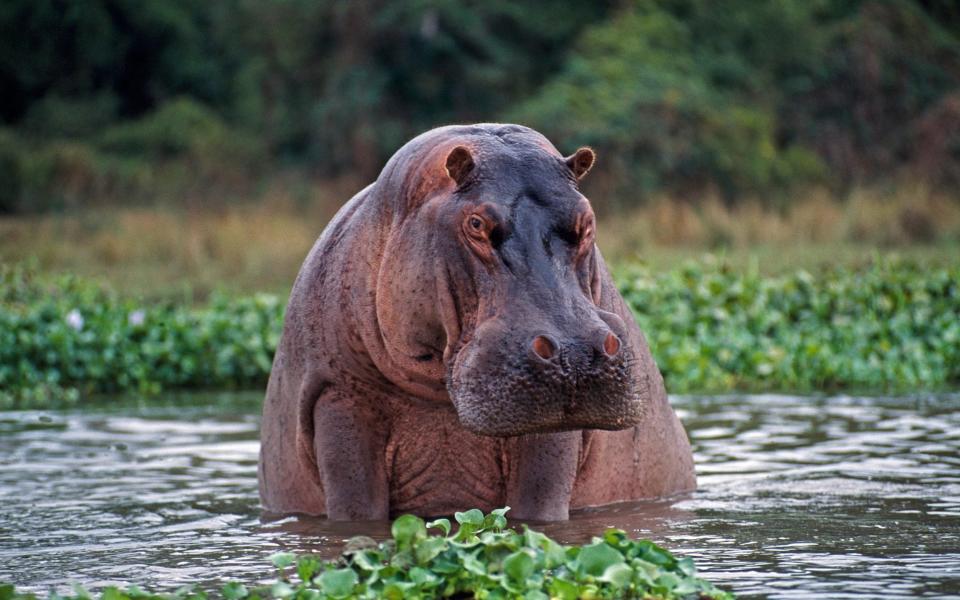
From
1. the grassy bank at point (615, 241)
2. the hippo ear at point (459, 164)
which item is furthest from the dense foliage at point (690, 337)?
the hippo ear at point (459, 164)

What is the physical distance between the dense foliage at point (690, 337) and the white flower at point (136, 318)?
2 cm

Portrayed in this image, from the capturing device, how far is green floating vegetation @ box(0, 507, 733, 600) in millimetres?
3695

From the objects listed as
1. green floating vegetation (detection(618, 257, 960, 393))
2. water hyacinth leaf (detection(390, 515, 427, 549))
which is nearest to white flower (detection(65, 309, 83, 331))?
green floating vegetation (detection(618, 257, 960, 393))

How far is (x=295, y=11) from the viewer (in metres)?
27.5

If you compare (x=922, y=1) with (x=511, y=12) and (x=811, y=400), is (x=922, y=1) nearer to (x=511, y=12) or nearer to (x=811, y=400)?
(x=511, y=12)

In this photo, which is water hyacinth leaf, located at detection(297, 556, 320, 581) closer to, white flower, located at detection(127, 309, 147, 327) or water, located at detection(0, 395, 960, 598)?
water, located at detection(0, 395, 960, 598)

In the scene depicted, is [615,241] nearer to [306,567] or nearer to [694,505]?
[694,505]

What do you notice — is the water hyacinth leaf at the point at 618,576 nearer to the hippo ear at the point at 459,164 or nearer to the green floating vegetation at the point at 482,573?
the green floating vegetation at the point at 482,573

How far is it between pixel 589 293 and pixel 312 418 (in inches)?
44.5

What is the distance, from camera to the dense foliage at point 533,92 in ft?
77.3

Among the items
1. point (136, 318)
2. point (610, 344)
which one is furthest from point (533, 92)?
point (610, 344)

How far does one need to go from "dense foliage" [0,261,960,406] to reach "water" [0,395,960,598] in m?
0.98

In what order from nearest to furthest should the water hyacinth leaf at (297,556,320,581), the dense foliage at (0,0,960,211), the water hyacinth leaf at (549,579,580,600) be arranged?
1. the water hyacinth leaf at (549,579,580,600)
2. the water hyacinth leaf at (297,556,320,581)
3. the dense foliage at (0,0,960,211)

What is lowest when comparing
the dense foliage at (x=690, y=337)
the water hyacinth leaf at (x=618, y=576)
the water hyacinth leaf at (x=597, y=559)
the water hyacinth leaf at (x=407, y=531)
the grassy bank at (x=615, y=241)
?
the water hyacinth leaf at (x=618, y=576)
